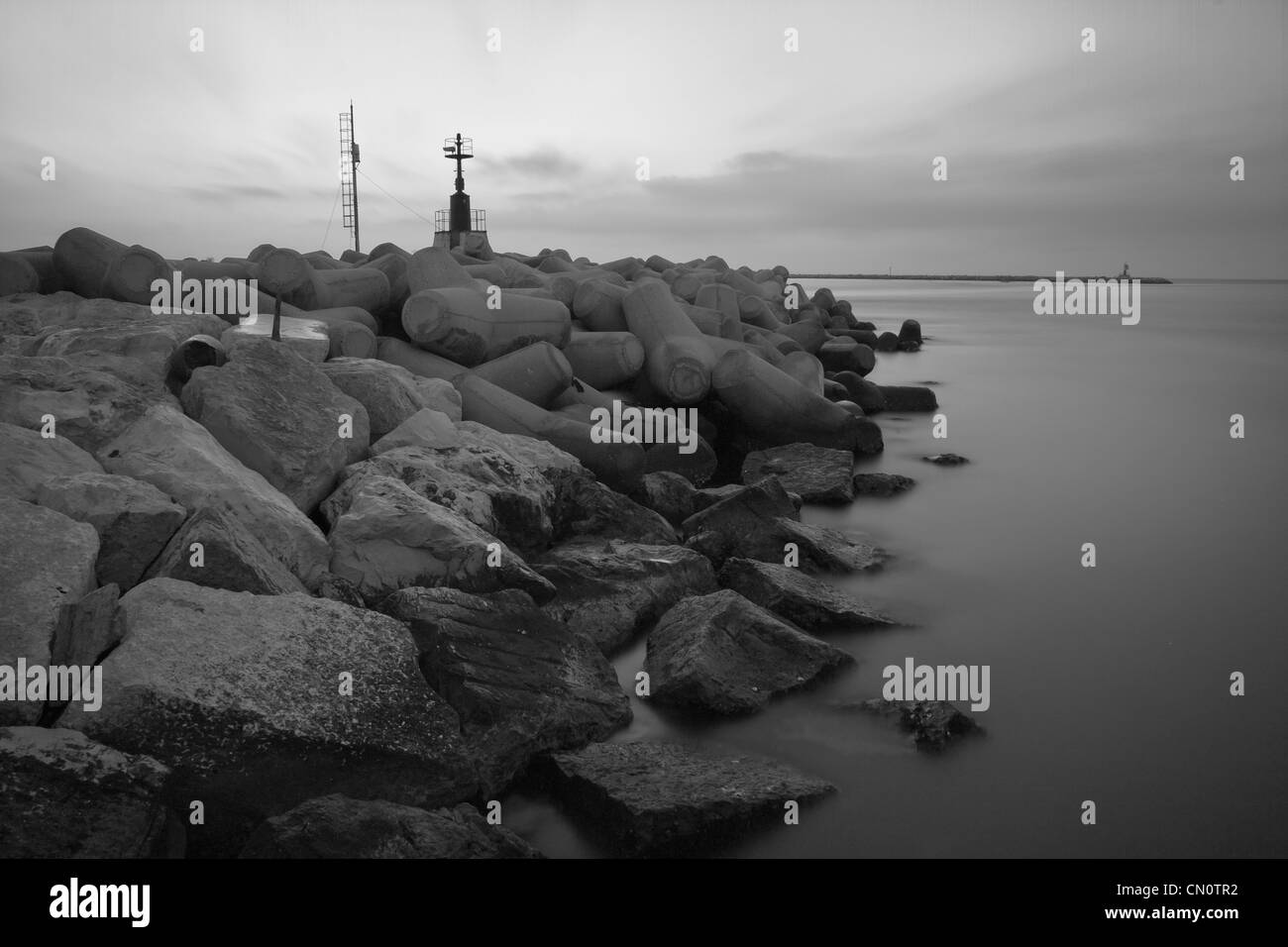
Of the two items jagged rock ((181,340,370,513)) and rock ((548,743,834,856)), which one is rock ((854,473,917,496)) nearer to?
jagged rock ((181,340,370,513))

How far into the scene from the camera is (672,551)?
6.08m

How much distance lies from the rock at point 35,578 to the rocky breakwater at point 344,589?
10mm

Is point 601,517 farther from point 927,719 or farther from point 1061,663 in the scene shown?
point 1061,663

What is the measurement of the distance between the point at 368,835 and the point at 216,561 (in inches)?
54.7

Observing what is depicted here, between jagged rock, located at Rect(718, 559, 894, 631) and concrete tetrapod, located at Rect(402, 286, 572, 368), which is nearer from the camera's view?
jagged rock, located at Rect(718, 559, 894, 631)

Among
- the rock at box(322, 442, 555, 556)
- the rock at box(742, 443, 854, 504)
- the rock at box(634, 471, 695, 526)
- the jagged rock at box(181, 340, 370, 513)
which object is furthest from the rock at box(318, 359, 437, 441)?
the rock at box(742, 443, 854, 504)

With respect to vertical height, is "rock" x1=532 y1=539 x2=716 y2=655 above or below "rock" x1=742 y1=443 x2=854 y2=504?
below

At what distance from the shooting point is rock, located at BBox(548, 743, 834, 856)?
3.54 meters

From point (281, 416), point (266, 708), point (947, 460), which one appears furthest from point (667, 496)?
point (947, 460)

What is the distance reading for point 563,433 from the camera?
7832 millimetres

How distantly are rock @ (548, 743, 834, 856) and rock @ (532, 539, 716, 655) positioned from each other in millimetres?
1205
